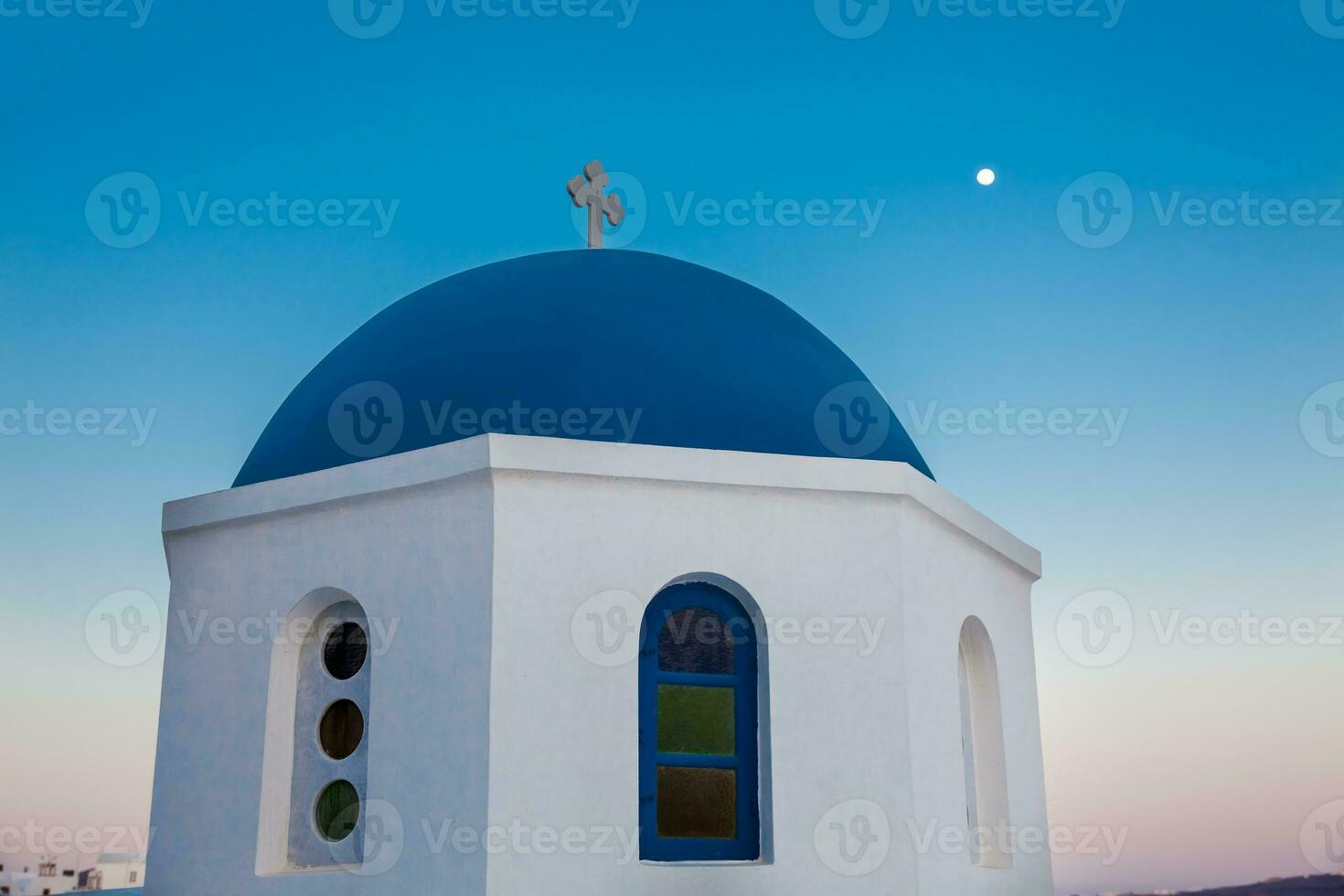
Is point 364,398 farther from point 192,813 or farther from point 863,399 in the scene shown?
point 863,399

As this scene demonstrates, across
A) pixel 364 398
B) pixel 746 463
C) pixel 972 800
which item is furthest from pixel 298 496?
pixel 972 800

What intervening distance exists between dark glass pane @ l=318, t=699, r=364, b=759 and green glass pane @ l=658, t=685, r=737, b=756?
2.00 metres

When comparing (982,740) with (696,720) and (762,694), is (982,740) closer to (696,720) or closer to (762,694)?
(762,694)

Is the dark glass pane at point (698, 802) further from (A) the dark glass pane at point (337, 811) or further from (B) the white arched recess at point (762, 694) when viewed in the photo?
(A) the dark glass pane at point (337, 811)

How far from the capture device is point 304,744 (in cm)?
860

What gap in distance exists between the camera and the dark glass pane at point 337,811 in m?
8.33

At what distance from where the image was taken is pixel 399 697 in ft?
26.1

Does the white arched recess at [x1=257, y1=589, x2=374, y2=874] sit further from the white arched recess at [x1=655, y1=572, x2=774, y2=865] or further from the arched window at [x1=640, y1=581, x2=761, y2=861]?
the white arched recess at [x1=655, y1=572, x2=774, y2=865]

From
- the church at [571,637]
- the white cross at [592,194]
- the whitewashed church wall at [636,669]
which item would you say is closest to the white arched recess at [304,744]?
the church at [571,637]

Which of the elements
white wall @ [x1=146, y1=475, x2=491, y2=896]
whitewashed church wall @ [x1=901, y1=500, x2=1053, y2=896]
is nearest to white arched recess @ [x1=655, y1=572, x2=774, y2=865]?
whitewashed church wall @ [x1=901, y1=500, x2=1053, y2=896]

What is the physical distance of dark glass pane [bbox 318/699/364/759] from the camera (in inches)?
332

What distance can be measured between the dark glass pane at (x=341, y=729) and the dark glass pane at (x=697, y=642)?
2057mm

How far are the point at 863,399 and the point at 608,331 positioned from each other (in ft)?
7.14

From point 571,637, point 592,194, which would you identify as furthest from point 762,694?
point 592,194
